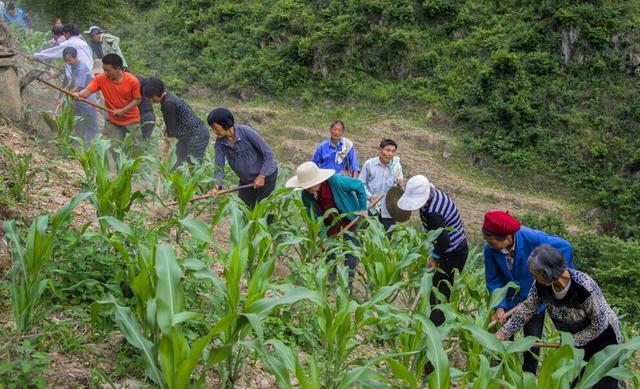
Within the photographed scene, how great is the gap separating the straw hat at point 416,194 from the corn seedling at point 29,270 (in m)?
2.44

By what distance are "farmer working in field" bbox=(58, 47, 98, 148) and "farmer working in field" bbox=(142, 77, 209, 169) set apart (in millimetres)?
1153

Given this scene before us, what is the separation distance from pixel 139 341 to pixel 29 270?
0.82 m

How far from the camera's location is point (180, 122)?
6.65 metres

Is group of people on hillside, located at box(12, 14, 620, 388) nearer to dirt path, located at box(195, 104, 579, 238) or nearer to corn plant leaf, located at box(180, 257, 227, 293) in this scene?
corn plant leaf, located at box(180, 257, 227, 293)

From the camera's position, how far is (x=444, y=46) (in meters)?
16.9

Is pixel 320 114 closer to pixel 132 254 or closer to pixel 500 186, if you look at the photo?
pixel 500 186

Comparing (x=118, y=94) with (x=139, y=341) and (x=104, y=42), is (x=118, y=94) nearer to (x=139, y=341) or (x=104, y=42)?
(x=104, y=42)

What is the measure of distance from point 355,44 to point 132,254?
14.6m

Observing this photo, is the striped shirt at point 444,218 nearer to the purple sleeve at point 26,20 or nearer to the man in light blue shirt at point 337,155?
the man in light blue shirt at point 337,155

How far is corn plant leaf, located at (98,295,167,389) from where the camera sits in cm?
271

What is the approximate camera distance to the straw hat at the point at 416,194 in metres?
4.70

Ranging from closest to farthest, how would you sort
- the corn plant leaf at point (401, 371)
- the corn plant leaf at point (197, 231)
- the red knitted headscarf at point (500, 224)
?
the corn plant leaf at point (401, 371)
the corn plant leaf at point (197, 231)
the red knitted headscarf at point (500, 224)

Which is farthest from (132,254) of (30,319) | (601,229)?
(601,229)

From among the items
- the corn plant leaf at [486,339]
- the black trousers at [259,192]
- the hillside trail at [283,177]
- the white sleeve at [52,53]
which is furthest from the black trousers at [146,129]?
the corn plant leaf at [486,339]
